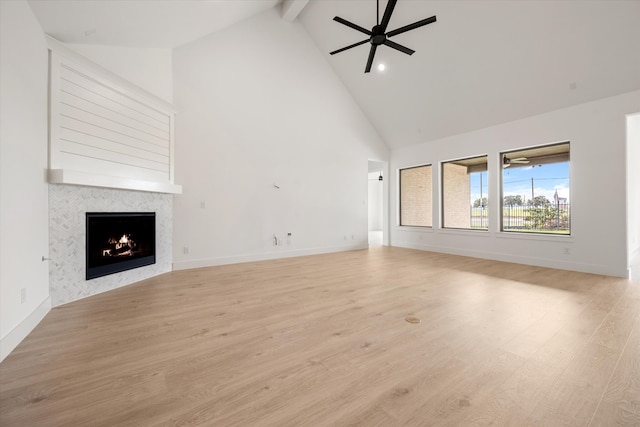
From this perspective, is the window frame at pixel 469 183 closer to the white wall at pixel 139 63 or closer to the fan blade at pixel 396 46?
the fan blade at pixel 396 46

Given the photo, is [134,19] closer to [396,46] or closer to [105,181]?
[105,181]

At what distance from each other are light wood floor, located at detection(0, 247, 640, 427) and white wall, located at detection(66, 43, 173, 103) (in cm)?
300

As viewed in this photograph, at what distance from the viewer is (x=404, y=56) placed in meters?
5.86

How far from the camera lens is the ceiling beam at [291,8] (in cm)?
567

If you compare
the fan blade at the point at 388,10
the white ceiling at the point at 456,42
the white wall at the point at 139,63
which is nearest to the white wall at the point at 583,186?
the white ceiling at the point at 456,42

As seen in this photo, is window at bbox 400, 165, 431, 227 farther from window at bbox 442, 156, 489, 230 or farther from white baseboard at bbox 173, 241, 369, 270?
white baseboard at bbox 173, 241, 369, 270

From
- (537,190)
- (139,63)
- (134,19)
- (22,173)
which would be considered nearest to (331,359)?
(22,173)

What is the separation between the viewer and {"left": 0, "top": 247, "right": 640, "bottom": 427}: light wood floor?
1460 mm

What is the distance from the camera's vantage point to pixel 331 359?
1.98 meters

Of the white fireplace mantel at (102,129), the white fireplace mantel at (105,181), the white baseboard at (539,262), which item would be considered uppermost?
the white fireplace mantel at (102,129)

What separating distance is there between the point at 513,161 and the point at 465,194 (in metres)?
1.29

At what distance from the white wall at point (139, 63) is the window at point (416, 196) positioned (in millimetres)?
6424

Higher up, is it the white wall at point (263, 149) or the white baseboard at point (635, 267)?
the white wall at point (263, 149)

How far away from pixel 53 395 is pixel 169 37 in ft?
15.5
